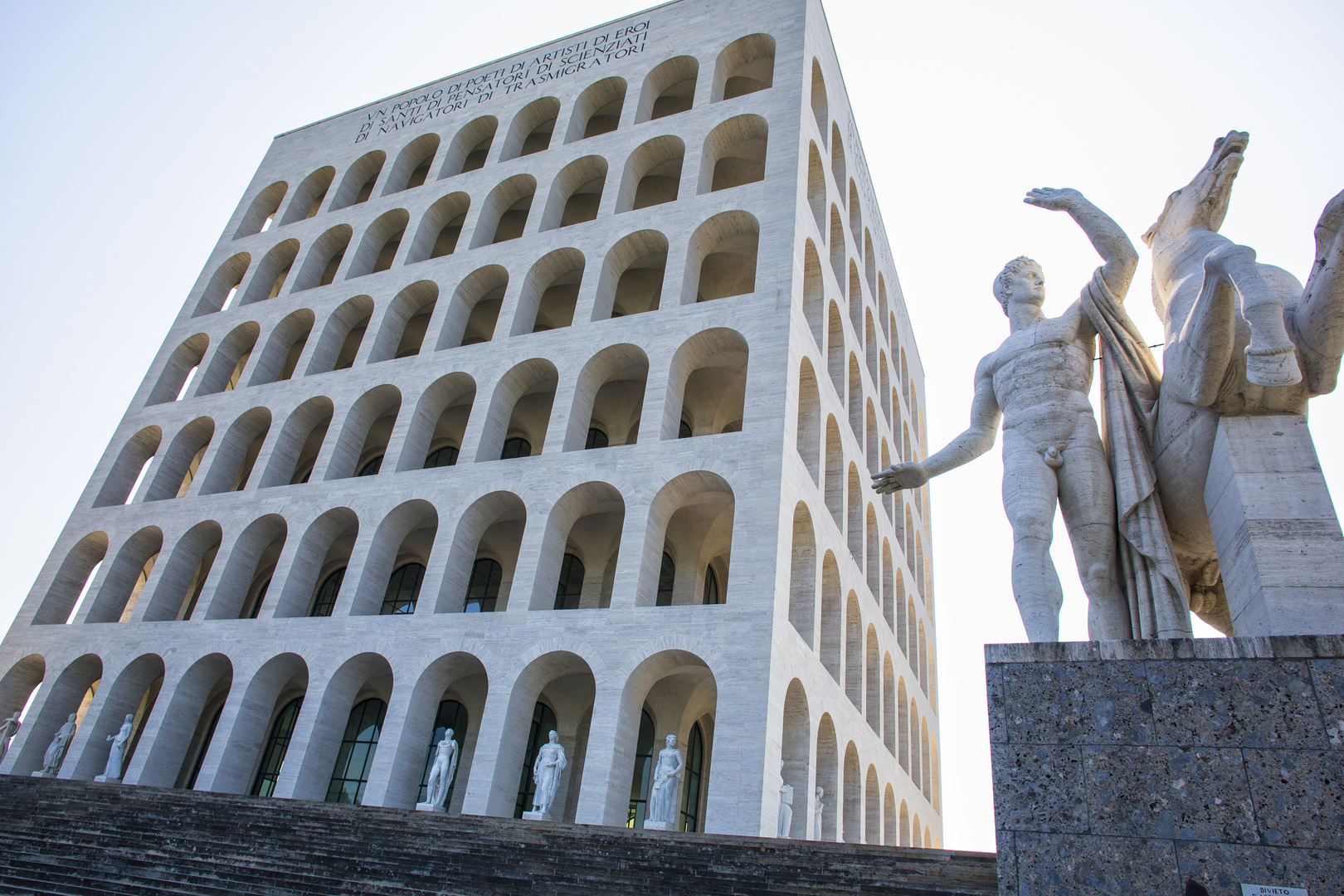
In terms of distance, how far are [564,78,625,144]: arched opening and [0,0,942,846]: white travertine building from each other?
0.37ft

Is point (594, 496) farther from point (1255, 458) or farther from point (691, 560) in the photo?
point (1255, 458)

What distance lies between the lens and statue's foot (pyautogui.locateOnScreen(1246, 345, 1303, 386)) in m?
4.68

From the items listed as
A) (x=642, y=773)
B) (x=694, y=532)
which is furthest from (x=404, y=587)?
(x=694, y=532)

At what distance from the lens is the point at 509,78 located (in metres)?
28.3

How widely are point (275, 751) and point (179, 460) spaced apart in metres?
8.83

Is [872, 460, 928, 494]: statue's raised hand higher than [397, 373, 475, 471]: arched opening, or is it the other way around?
[397, 373, 475, 471]: arched opening

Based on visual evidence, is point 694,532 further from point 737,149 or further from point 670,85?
point 670,85

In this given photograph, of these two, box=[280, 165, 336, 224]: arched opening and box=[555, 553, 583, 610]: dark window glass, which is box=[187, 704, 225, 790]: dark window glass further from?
box=[280, 165, 336, 224]: arched opening

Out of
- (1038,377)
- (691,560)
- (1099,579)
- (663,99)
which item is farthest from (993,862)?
(663,99)

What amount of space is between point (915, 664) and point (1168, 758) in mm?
26758

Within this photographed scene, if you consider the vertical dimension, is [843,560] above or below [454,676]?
above

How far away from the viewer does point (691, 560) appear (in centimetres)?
2125

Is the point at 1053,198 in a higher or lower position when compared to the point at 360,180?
lower

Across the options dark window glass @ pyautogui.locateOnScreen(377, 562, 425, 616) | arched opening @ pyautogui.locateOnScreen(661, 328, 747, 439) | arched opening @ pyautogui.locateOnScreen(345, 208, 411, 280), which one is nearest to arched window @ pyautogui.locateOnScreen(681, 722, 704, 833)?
arched opening @ pyautogui.locateOnScreen(661, 328, 747, 439)
